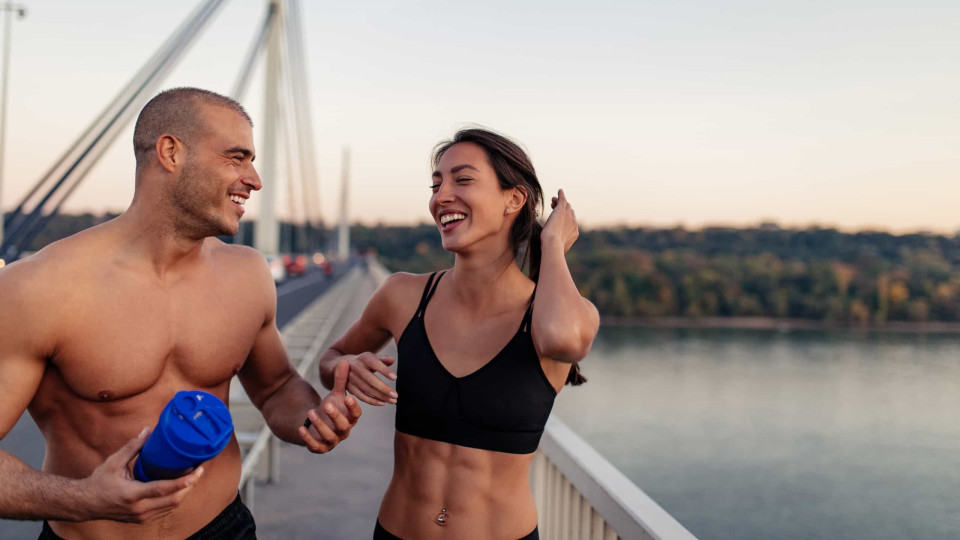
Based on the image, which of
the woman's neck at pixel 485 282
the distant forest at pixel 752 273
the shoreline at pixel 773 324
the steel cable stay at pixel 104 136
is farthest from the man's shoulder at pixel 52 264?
the shoreline at pixel 773 324

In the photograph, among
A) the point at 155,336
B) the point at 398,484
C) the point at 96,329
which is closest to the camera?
the point at 96,329

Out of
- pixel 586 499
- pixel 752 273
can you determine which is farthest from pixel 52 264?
pixel 752 273

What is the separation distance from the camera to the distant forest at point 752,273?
33.2 meters

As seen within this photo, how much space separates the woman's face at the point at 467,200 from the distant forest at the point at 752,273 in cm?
2743

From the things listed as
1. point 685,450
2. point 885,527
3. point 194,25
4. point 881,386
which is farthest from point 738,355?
point 194,25

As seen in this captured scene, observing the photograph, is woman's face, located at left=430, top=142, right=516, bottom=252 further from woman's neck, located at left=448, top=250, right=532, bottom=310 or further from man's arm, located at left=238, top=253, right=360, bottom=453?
man's arm, located at left=238, top=253, right=360, bottom=453

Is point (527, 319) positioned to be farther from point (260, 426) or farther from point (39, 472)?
point (260, 426)

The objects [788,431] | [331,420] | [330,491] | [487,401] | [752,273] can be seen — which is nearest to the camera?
[331,420]

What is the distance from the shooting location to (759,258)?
5022 centimetres

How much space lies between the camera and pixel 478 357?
1.89 meters

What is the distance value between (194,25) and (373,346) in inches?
607

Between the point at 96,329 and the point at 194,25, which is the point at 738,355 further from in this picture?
the point at 96,329

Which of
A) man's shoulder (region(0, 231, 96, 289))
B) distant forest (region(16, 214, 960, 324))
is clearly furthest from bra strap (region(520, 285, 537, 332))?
distant forest (region(16, 214, 960, 324))

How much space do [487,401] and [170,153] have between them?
935mm
